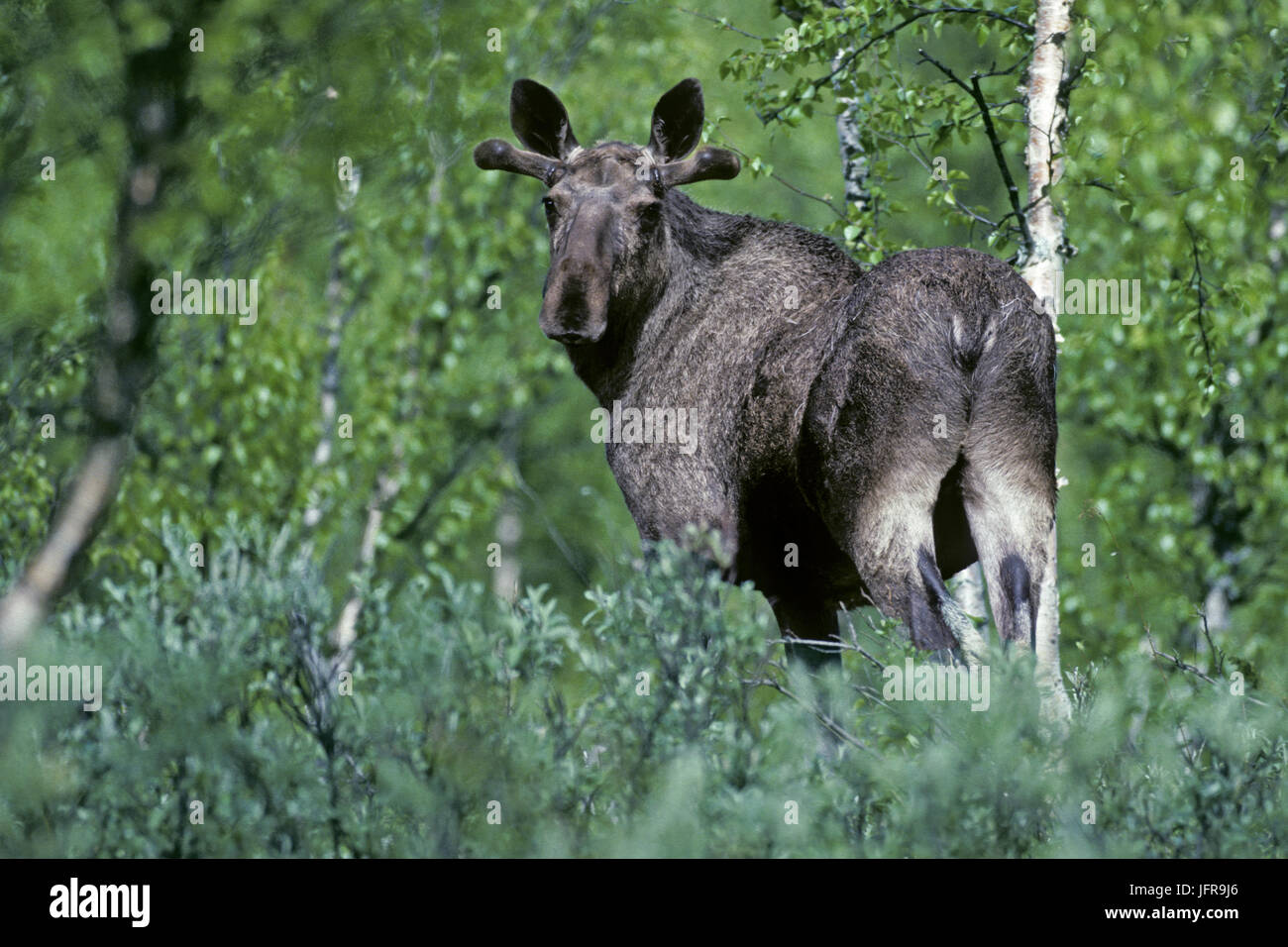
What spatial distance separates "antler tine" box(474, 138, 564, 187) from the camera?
7.24 metres

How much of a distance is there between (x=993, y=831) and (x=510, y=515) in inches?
756

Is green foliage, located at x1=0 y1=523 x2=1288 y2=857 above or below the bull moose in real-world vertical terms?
below

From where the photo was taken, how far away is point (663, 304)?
7.26 m

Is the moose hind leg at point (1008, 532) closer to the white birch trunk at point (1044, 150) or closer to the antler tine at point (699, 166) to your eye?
the white birch trunk at point (1044, 150)

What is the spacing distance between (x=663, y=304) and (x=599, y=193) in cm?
67

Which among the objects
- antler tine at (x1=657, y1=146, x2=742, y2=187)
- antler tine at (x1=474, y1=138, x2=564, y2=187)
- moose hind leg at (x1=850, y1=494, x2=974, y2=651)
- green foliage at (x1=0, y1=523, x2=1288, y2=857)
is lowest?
green foliage at (x1=0, y1=523, x2=1288, y2=857)

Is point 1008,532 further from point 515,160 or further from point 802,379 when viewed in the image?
point 515,160

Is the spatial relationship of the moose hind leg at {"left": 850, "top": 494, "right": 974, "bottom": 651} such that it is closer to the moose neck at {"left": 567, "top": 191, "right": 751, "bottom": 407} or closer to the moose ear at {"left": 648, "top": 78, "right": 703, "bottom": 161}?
the moose neck at {"left": 567, "top": 191, "right": 751, "bottom": 407}

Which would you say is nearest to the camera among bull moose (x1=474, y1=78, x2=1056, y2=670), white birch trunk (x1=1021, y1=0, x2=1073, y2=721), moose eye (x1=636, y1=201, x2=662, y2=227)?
bull moose (x1=474, y1=78, x2=1056, y2=670)

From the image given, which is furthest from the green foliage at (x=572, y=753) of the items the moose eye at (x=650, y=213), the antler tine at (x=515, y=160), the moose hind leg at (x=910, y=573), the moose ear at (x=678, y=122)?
the moose ear at (x=678, y=122)

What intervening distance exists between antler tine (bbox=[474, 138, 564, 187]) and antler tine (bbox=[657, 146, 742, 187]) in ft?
1.71

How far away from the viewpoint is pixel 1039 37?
7363 mm

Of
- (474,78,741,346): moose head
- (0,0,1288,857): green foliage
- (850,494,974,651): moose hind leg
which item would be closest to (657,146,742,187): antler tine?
(474,78,741,346): moose head
